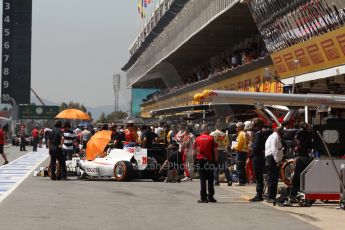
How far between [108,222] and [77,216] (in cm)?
89

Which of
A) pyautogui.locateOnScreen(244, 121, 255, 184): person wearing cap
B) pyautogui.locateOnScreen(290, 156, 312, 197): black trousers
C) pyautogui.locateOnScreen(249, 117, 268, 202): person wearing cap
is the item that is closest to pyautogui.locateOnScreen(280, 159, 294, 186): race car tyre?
pyautogui.locateOnScreen(249, 117, 268, 202): person wearing cap

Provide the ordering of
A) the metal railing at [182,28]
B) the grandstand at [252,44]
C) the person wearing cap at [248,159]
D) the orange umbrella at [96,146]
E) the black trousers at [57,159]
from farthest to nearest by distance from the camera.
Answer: the metal railing at [182,28] < the grandstand at [252,44] < the orange umbrella at [96,146] < the black trousers at [57,159] < the person wearing cap at [248,159]

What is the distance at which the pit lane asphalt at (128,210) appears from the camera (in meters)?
11.6

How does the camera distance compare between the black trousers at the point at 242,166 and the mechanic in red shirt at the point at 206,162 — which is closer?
the mechanic in red shirt at the point at 206,162

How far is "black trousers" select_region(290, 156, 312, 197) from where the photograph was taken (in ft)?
49.2

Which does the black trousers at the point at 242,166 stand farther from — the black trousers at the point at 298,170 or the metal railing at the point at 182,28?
the metal railing at the point at 182,28

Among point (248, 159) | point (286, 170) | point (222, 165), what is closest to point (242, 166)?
point (248, 159)

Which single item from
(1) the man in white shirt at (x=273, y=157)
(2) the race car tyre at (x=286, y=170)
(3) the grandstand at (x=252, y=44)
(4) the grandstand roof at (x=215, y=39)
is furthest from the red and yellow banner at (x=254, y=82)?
(1) the man in white shirt at (x=273, y=157)

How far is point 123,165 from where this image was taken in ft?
→ 68.9

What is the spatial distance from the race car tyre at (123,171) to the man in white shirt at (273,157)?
630cm

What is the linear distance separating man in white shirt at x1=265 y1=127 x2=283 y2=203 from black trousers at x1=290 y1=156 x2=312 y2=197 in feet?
1.32

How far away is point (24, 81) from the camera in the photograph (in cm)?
8725

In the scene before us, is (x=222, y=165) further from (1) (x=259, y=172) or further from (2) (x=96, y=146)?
(1) (x=259, y=172)

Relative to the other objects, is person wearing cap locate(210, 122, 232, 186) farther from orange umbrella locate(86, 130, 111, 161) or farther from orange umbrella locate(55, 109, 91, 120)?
orange umbrella locate(55, 109, 91, 120)
